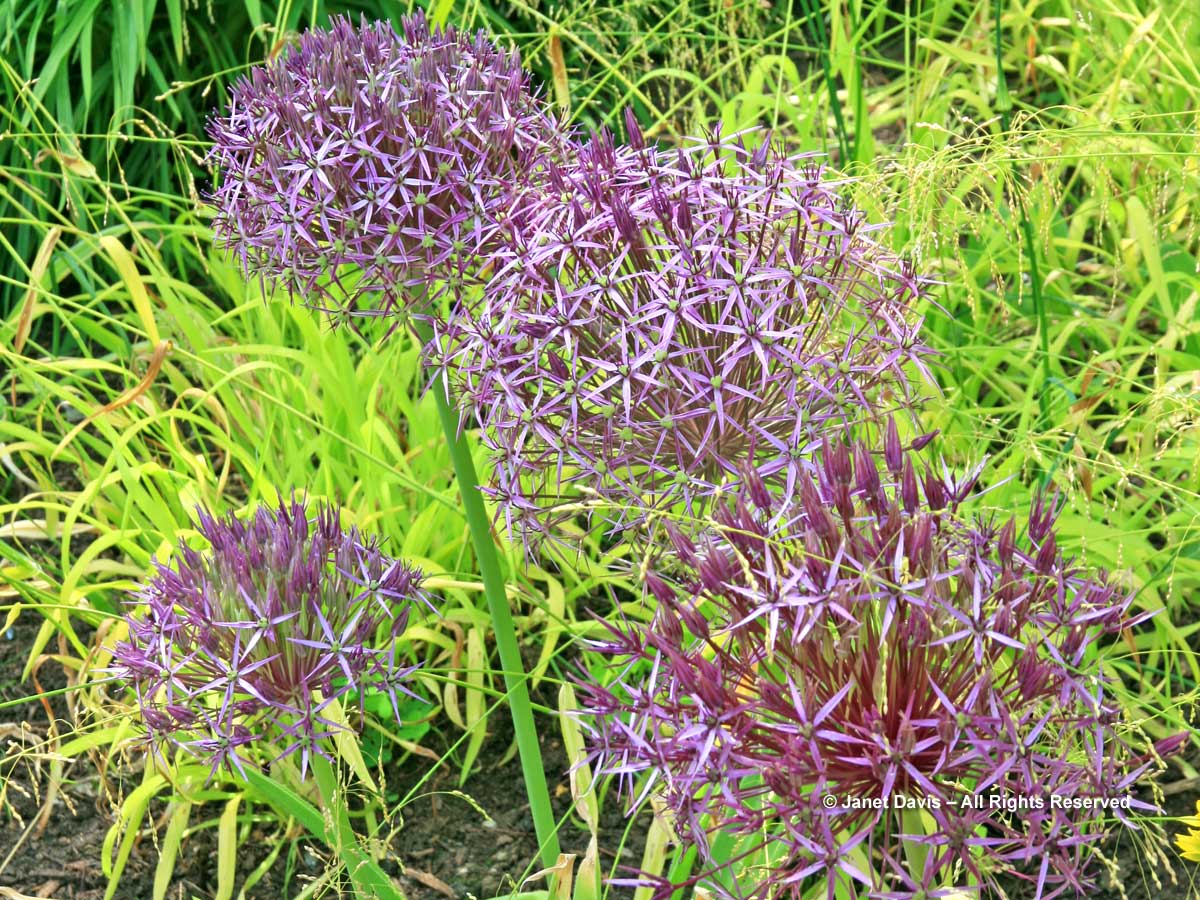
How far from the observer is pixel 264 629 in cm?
171

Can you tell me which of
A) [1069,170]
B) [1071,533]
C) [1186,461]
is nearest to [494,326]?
[1071,533]

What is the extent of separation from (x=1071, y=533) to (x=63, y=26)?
3.51 meters

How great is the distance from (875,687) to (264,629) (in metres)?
0.80

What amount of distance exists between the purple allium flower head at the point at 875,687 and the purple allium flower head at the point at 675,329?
7.6 inches

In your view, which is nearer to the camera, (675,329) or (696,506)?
(675,329)

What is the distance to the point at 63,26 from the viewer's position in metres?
4.33

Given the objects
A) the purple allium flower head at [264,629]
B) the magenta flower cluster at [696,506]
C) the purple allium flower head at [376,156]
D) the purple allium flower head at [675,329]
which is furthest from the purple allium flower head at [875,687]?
the purple allium flower head at [376,156]

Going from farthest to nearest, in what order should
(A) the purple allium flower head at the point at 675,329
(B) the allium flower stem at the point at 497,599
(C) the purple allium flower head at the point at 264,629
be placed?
(B) the allium flower stem at the point at 497,599, (C) the purple allium flower head at the point at 264,629, (A) the purple allium flower head at the point at 675,329

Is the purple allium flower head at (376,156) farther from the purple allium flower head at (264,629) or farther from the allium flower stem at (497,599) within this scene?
the purple allium flower head at (264,629)

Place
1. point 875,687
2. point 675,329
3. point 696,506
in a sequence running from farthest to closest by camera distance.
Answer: point 696,506, point 675,329, point 875,687

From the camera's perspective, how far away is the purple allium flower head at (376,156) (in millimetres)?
1807

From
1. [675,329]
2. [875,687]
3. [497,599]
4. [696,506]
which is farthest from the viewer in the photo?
[497,599]

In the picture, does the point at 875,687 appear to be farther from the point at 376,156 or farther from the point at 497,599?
the point at 376,156

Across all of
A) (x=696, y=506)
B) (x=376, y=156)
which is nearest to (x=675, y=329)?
(x=696, y=506)
